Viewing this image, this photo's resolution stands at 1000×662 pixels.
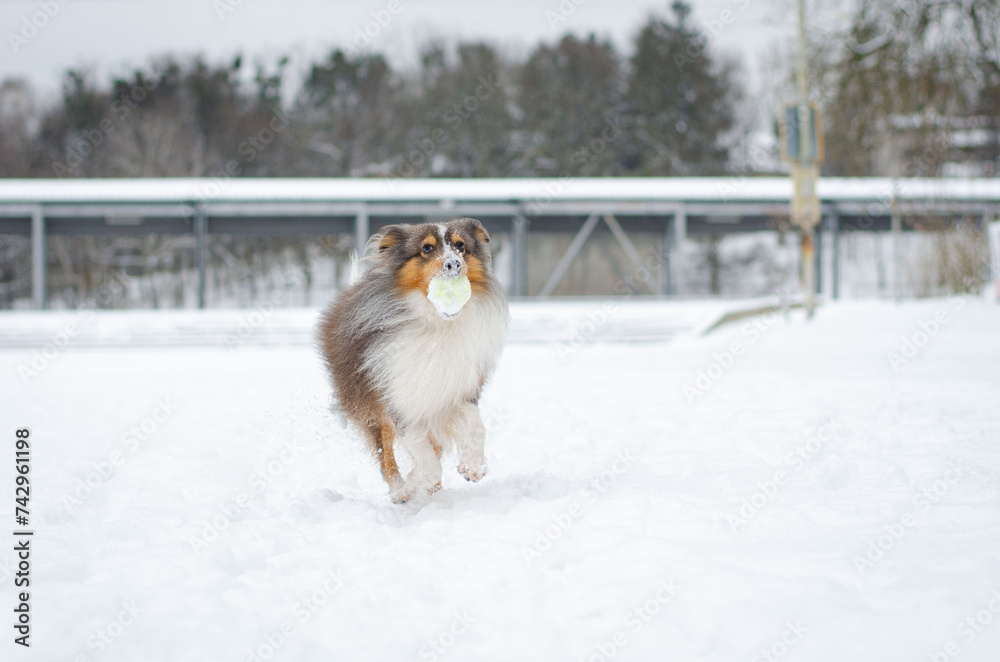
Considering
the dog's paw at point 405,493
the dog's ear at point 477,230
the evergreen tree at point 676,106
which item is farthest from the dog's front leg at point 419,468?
the evergreen tree at point 676,106

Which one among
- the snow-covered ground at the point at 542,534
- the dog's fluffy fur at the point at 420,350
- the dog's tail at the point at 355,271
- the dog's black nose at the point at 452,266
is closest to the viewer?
the snow-covered ground at the point at 542,534

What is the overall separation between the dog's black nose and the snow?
63.0ft

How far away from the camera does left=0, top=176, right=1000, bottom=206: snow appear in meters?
22.0

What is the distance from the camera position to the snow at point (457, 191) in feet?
72.3

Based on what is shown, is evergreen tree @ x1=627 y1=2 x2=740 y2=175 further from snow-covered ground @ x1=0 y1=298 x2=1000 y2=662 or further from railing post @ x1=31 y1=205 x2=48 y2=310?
snow-covered ground @ x1=0 y1=298 x2=1000 y2=662

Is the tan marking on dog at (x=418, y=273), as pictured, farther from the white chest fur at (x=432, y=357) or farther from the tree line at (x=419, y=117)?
the tree line at (x=419, y=117)

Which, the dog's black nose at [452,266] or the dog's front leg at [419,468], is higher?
the dog's black nose at [452,266]

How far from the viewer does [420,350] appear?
12.6 ft

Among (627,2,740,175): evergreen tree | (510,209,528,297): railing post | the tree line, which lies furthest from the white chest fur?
(627,2,740,175): evergreen tree

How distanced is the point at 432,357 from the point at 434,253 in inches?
19.9

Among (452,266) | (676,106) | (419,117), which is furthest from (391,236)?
(676,106)

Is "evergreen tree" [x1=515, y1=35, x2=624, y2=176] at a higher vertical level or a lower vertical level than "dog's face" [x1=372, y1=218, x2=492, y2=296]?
higher

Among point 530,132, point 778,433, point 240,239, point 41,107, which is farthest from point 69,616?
point 41,107

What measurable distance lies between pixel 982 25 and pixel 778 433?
12314 millimetres
